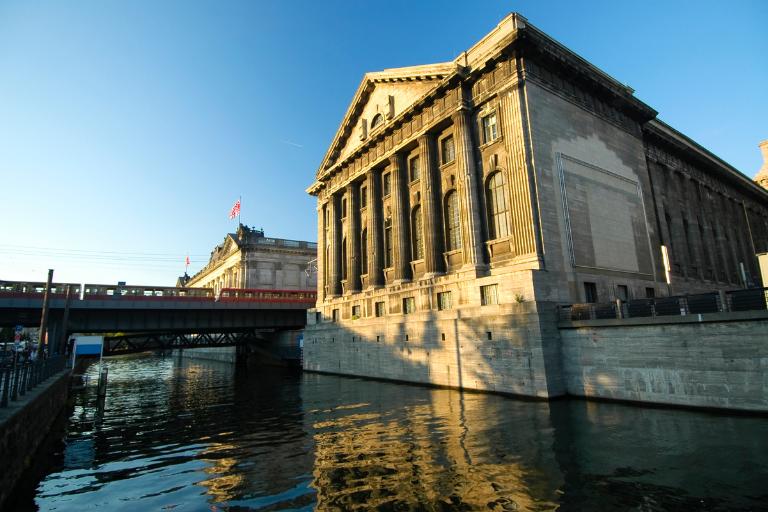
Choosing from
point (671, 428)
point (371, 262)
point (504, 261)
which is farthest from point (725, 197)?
point (671, 428)

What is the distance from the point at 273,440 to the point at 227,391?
19886 mm

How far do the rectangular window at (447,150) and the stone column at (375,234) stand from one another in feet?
31.0

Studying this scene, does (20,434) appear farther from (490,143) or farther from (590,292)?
(590,292)

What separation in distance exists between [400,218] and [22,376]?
2765 centimetres

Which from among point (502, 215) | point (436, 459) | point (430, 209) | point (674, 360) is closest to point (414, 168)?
point (430, 209)

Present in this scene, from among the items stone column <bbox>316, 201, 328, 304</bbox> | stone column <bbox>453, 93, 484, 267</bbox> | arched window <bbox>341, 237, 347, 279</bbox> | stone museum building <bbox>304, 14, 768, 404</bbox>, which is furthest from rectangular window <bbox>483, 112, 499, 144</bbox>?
stone column <bbox>316, 201, 328, 304</bbox>

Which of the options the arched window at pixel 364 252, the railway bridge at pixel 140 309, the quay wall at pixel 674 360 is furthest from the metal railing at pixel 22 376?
the arched window at pixel 364 252

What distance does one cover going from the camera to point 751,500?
8266 millimetres

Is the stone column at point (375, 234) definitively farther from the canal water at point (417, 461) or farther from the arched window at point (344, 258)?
the canal water at point (417, 461)

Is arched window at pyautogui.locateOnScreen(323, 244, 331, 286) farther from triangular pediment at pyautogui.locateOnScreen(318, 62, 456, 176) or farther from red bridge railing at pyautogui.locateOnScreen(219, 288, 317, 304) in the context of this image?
triangular pediment at pyautogui.locateOnScreen(318, 62, 456, 176)

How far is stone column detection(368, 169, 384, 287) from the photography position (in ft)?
130

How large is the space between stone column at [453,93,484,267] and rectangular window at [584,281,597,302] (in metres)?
6.84

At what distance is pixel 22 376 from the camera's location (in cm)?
1512

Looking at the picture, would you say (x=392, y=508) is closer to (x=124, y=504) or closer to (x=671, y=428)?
(x=124, y=504)
